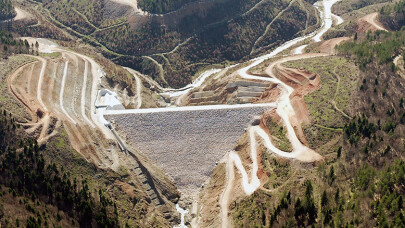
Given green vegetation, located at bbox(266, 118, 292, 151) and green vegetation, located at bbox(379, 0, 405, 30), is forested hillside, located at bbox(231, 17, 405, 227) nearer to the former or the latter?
green vegetation, located at bbox(266, 118, 292, 151)

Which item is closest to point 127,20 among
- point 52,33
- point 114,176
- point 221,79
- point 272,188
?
point 52,33

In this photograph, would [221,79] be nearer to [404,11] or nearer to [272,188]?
[272,188]

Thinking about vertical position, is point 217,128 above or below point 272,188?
above

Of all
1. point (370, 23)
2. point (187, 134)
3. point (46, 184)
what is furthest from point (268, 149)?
point (370, 23)

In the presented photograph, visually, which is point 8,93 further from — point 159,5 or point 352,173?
point 159,5

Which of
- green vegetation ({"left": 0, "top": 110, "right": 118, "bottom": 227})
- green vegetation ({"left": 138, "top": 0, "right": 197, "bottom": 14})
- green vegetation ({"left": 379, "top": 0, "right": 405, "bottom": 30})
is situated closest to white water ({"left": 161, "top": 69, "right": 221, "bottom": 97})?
green vegetation ({"left": 138, "top": 0, "right": 197, "bottom": 14})
